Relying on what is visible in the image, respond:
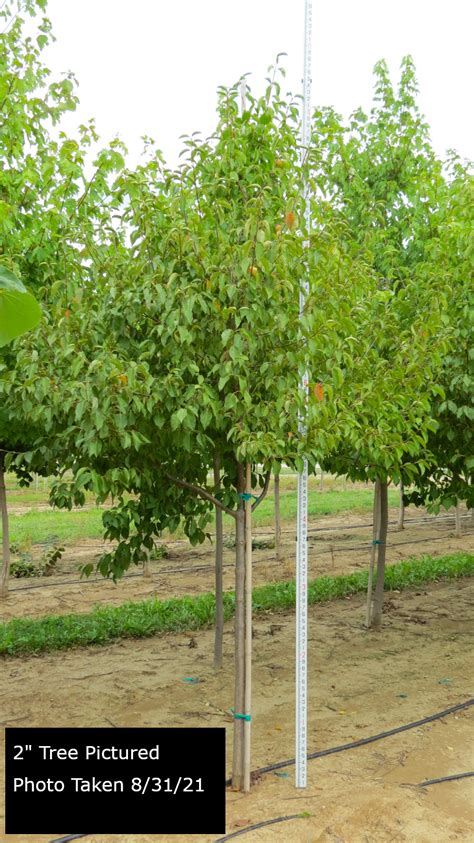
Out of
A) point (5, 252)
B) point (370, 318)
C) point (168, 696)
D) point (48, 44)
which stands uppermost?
point (48, 44)

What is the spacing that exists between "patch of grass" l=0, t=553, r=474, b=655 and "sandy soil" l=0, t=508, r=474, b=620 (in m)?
0.81

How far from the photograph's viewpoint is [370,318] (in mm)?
5488

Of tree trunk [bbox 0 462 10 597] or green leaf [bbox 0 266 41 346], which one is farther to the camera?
tree trunk [bbox 0 462 10 597]

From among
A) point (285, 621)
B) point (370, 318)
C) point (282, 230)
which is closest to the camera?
point (282, 230)

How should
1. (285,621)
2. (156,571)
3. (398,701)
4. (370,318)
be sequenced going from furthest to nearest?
(156,571) → (285,621) → (398,701) → (370,318)

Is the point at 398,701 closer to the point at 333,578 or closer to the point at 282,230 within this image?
the point at 282,230

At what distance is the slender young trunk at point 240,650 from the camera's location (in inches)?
169

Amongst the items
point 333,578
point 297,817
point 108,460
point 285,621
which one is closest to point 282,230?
point 108,460

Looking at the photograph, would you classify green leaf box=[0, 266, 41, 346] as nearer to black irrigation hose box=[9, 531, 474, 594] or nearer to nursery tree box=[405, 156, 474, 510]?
nursery tree box=[405, 156, 474, 510]

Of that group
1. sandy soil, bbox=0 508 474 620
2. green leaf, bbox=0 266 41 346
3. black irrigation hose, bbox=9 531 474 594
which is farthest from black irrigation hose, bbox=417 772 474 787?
black irrigation hose, bbox=9 531 474 594

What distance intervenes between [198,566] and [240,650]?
7.94 meters

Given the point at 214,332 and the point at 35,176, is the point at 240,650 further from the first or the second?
the point at 35,176

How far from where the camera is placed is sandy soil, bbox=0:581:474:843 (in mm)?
3924

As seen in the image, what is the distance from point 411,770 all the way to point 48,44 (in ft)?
21.4
